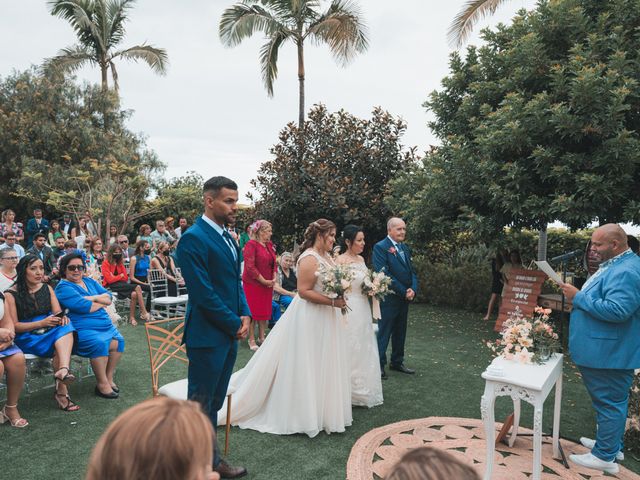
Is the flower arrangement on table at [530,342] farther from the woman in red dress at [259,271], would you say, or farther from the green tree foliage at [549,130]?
the woman in red dress at [259,271]

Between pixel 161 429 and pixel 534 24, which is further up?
pixel 534 24

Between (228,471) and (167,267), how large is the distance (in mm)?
7968

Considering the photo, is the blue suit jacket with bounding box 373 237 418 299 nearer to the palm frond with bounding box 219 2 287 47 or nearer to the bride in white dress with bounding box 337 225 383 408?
the bride in white dress with bounding box 337 225 383 408

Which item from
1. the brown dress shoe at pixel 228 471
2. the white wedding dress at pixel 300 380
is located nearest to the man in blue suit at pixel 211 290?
the brown dress shoe at pixel 228 471

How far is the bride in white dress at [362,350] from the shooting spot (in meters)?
5.57

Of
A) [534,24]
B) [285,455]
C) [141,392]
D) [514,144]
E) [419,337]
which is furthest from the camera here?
[419,337]

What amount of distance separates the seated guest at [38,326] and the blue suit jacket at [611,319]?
5.04m

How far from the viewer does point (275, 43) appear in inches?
661

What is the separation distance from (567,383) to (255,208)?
31.7 feet

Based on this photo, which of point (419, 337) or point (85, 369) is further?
point (419, 337)

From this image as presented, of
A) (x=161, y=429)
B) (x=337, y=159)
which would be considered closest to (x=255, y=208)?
(x=337, y=159)

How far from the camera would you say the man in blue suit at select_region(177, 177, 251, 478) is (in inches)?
136

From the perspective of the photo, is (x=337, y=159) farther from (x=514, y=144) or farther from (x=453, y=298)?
(x=514, y=144)

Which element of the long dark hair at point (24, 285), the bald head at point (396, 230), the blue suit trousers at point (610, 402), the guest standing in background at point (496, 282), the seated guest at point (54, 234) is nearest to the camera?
the blue suit trousers at point (610, 402)
